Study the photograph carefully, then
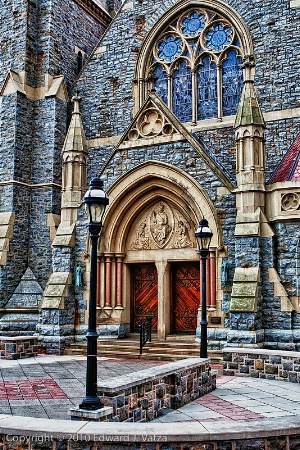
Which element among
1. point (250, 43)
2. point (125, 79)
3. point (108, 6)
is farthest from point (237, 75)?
point (108, 6)

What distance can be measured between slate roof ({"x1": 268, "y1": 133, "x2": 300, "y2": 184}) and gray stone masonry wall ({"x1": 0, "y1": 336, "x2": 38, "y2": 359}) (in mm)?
7659

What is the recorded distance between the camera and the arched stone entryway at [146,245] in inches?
581

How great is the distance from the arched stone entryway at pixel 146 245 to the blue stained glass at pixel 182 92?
12.3 ft

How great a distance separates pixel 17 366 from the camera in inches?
469

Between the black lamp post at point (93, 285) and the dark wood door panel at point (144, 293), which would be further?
the dark wood door panel at point (144, 293)

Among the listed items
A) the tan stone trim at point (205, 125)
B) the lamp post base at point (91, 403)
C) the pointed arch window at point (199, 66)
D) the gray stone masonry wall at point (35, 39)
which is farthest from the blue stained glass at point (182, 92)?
the lamp post base at point (91, 403)

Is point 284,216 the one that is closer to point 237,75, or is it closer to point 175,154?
point 175,154

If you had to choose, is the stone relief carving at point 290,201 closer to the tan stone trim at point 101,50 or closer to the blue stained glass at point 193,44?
the blue stained glass at point 193,44

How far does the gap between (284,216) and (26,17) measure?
39.9 ft

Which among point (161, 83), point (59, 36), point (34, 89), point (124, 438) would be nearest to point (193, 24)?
point (161, 83)

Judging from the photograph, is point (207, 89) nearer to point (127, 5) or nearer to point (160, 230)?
point (127, 5)

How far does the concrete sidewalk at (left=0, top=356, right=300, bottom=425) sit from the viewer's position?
739 cm

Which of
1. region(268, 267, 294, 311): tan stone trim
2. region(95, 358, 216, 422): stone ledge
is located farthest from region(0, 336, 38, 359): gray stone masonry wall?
region(268, 267, 294, 311): tan stone trim

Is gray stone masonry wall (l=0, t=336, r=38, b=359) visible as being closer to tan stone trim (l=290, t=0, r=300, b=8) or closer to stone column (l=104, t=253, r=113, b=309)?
stone column (l=104, t=253, r=113, b=309)
